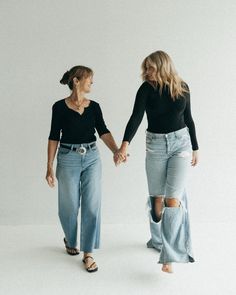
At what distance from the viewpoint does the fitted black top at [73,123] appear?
2.61 m

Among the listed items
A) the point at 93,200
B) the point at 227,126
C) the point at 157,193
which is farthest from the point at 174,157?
the point at 227,126

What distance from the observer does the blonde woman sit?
8.02ft

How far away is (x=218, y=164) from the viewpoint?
3492 mm

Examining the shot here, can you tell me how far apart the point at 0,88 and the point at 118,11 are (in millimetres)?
1254

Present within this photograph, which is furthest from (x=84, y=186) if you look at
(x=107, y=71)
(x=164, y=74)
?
(x=107, y=71)

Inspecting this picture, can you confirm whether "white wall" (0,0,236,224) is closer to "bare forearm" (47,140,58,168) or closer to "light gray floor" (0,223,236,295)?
"light gray floor" (0,223,236,295)

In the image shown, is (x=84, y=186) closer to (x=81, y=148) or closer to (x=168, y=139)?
(x=81, y=148)

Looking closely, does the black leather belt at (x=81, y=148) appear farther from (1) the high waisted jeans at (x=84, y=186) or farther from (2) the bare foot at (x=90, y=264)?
(2) the bare foot at (x=90, y=264)

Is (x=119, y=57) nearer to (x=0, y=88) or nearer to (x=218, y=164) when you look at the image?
(x=0, y=88)

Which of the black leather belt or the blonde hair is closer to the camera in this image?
the blonde hair

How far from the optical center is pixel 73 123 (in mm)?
2605

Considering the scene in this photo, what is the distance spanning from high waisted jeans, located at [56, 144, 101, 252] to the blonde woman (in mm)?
261

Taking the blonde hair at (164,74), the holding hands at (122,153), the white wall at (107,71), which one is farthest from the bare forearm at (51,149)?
the blonde hair at (164,74)

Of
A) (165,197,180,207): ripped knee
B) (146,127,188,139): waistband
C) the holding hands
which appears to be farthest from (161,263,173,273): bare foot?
(146,127,188,139): waistband
